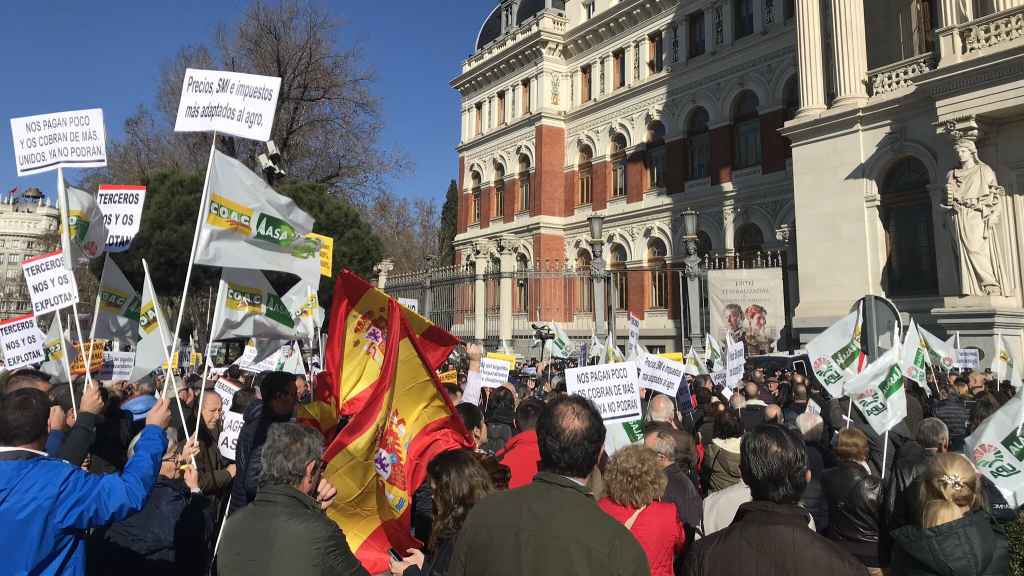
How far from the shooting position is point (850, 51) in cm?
1781

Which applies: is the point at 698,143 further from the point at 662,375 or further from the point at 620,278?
the point at 662,375

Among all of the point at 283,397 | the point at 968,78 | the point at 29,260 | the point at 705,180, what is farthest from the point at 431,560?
the point at 705,180

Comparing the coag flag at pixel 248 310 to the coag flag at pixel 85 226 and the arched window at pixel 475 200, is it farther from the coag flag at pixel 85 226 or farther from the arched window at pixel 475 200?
the arched window at pixel 475 200

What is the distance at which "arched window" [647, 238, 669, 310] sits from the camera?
2788 centimetres

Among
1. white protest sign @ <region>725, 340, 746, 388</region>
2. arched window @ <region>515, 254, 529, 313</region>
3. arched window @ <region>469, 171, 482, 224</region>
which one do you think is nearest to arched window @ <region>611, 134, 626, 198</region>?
arched window @ <region>515, 254, 529, 313</region>

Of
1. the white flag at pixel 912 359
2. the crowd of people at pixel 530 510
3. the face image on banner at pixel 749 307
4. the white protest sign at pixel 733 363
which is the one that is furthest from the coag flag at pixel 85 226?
the face image on banner at pixel 749 307

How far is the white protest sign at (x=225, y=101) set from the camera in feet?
20.0

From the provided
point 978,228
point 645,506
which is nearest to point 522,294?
point 978,228

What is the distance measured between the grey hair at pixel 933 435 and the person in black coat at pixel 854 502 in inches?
32.5

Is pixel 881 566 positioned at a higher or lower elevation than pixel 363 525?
lower

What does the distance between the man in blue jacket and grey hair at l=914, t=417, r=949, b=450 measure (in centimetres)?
544

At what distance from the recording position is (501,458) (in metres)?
4.73

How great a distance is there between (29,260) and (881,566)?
872cm

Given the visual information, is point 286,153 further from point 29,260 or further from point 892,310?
point 892,310
